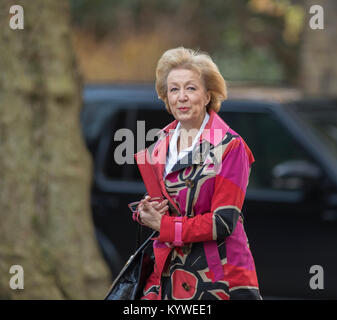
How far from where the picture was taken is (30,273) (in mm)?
4516

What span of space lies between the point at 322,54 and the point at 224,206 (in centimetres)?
791

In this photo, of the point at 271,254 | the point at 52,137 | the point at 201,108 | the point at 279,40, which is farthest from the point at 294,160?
the point at 279,40

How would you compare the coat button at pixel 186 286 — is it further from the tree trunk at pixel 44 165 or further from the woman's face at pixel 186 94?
the tree trunk at pixel 44 165

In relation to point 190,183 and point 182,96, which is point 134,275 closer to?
point 190,183

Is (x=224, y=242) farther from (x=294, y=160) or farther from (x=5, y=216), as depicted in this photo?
(x=294, y=160)

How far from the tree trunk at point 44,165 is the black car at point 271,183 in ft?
1.95

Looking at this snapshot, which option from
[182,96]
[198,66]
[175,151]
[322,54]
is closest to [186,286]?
[175,151]

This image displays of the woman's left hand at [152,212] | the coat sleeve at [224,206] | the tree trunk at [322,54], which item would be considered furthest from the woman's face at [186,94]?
the tree trunk at [322,54]

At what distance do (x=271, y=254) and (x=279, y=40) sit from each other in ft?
42.9

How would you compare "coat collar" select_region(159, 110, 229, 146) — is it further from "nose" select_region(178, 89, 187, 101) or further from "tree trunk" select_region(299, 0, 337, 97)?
"tree trunk" select_region(299, 0, 337, 97)

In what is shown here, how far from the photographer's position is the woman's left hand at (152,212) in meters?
2.86

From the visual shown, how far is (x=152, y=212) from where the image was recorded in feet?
9.43

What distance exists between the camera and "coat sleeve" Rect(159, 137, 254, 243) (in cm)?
278

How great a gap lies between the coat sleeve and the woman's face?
21cm
